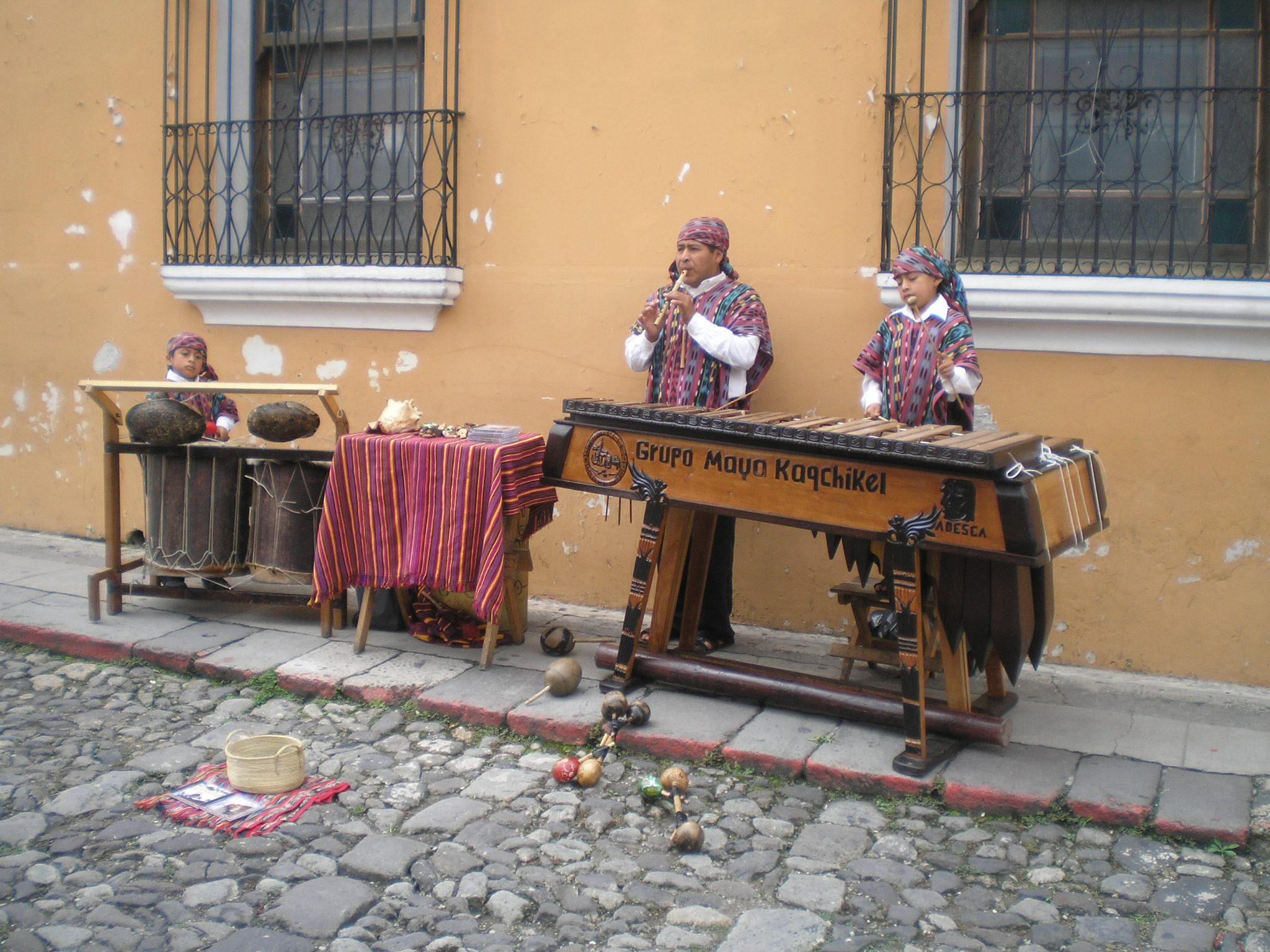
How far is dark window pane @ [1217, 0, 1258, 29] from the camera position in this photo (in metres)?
4.86

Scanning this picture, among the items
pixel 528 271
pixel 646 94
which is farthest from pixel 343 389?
pixel 646 94

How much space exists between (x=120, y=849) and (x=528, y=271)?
3.26m

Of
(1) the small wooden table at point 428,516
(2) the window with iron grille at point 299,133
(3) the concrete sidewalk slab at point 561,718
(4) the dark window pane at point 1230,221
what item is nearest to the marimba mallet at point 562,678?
(3) the concrete sidewalk slab at point 561,718

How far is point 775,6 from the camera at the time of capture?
5.16 metres

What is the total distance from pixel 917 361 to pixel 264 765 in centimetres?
264

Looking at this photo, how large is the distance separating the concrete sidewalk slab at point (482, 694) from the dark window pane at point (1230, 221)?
3340mm

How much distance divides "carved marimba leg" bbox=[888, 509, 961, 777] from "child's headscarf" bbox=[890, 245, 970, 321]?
1039 millimetres

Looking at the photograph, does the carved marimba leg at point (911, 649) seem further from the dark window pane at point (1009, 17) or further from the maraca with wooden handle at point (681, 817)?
the dark window pane at point (1009, 17)

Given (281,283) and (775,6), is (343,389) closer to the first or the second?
(281,283)

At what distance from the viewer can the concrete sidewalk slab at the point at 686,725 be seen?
4.06 metres

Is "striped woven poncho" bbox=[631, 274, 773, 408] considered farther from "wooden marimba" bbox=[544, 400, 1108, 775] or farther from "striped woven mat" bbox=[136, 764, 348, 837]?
"striped woven mat" bbox=[136, 764, 348, 837]

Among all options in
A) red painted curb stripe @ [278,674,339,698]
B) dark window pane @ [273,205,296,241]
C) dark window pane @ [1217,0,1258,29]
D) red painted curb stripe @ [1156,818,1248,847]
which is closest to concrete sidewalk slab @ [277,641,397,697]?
red painted curb stripe @ [278,674,339,698]

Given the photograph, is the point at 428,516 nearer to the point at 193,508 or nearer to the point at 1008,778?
the point at 193,508

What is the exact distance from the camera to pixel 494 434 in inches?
193
